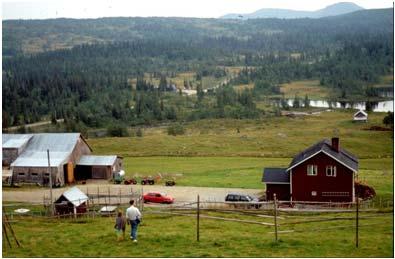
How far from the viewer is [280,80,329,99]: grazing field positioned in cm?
9112

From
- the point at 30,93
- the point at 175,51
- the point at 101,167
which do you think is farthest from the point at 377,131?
the point at 175,51

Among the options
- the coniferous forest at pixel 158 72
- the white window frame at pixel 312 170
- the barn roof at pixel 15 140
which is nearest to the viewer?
the white window frame at pixel 312 170

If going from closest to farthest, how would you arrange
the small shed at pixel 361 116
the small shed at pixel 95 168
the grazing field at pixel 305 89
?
the small shed at pixel 95 168
the small shed at pixel 361 116
the grazing field at pixel 305 89

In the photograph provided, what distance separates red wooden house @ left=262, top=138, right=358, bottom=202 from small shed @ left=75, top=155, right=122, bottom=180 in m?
8.79

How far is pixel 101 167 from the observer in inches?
1011

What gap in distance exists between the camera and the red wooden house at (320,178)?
19.1m

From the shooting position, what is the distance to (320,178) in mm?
19375

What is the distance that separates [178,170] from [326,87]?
241 ft

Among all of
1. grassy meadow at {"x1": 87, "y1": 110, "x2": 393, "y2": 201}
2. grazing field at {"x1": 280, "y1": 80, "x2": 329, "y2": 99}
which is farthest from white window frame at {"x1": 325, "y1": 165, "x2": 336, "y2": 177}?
grazing field at {"x1": 280, "y1": 80, "x2": 329, "y2": 99}

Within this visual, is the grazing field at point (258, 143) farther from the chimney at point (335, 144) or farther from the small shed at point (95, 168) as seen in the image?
the chimney at point (335, 144)

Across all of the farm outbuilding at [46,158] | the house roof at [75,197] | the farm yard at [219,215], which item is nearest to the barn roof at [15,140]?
the farm outbuilding at [46,158]

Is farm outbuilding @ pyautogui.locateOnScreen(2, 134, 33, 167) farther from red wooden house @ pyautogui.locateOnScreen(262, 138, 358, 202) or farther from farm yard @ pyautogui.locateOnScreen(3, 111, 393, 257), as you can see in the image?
red wooden house @ pyautogui.locateOnScreen(262, 138, 358, 202)

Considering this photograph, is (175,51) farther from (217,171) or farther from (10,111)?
(217,171)

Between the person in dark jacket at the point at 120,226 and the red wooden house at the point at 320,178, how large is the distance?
404 inches
